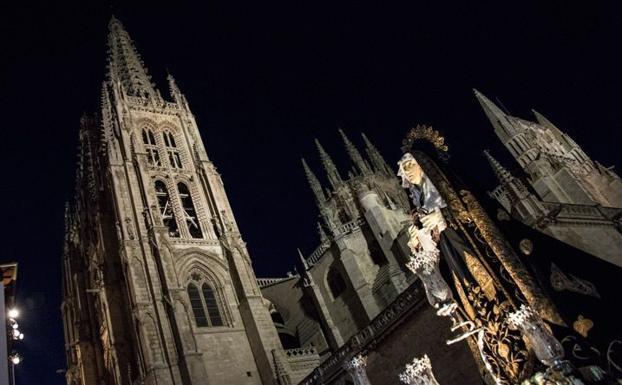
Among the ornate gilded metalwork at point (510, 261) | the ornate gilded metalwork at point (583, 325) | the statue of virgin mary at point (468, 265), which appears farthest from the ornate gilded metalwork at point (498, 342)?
the ornate gilded metalwork at point (583, 325)

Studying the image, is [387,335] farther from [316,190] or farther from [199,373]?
[316,190]

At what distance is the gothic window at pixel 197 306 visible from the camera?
25.8 meters

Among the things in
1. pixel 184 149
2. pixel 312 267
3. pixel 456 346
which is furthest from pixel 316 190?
pixel 456 346

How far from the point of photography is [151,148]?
3312 centimetres

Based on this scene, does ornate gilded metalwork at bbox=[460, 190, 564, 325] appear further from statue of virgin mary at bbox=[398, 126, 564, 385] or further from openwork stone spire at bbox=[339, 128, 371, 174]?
openwork stone spire at bbox=[339, 128, 371, 174]

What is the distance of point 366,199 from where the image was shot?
105 ft

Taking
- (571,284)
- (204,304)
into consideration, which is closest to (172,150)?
(204,304)

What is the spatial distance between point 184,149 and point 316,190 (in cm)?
1108

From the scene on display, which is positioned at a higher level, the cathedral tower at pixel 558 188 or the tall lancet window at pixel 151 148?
the tall lancet window at pixel 151 148

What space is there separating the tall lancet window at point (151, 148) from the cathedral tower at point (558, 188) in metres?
20.7

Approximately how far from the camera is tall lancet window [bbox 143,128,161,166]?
32.5 meters

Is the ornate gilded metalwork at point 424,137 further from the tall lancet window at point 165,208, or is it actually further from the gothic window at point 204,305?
the tall lancet window at point 165,208

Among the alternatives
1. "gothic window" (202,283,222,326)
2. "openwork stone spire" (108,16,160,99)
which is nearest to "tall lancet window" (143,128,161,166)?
"openwork stone spire" (108,16,160,99)

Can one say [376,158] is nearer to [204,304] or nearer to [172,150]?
[172,150]
